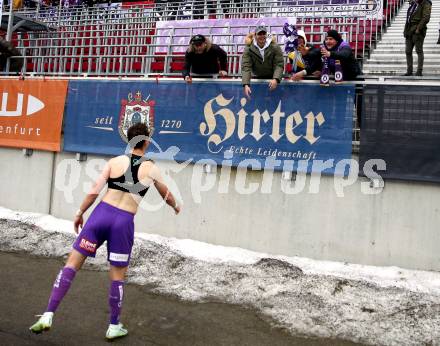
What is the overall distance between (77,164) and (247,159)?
11.0 ft

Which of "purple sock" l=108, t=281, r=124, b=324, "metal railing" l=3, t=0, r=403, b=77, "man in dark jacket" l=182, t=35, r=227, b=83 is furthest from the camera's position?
"metal railing" l=3, t=0, r=403, b=77

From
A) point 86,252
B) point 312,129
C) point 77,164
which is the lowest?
point 86,252

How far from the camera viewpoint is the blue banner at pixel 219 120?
6.25m

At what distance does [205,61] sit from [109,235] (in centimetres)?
403

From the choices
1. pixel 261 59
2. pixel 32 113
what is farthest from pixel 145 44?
pixel 261 59

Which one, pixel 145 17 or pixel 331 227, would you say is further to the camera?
pixel 145 17

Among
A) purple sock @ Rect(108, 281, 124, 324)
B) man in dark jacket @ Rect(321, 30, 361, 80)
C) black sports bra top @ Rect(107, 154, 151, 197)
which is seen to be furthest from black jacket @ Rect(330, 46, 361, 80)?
purple sock @ Rect(108, 281, 124, 324)

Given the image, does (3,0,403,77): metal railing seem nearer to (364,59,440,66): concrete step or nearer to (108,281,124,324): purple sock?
(364,59,440,66): concrete step

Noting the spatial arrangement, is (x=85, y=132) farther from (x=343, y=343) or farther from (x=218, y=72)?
(x=343, y=343)

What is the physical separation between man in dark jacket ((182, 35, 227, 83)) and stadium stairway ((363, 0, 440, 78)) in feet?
9.48

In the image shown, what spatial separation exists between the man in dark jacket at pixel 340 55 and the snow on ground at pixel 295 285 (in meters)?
2.69

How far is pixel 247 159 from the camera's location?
21.8 ft

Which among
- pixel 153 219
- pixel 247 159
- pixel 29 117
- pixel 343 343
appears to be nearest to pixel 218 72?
pixel 247 159

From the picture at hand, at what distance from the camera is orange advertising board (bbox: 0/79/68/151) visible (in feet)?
27.3
